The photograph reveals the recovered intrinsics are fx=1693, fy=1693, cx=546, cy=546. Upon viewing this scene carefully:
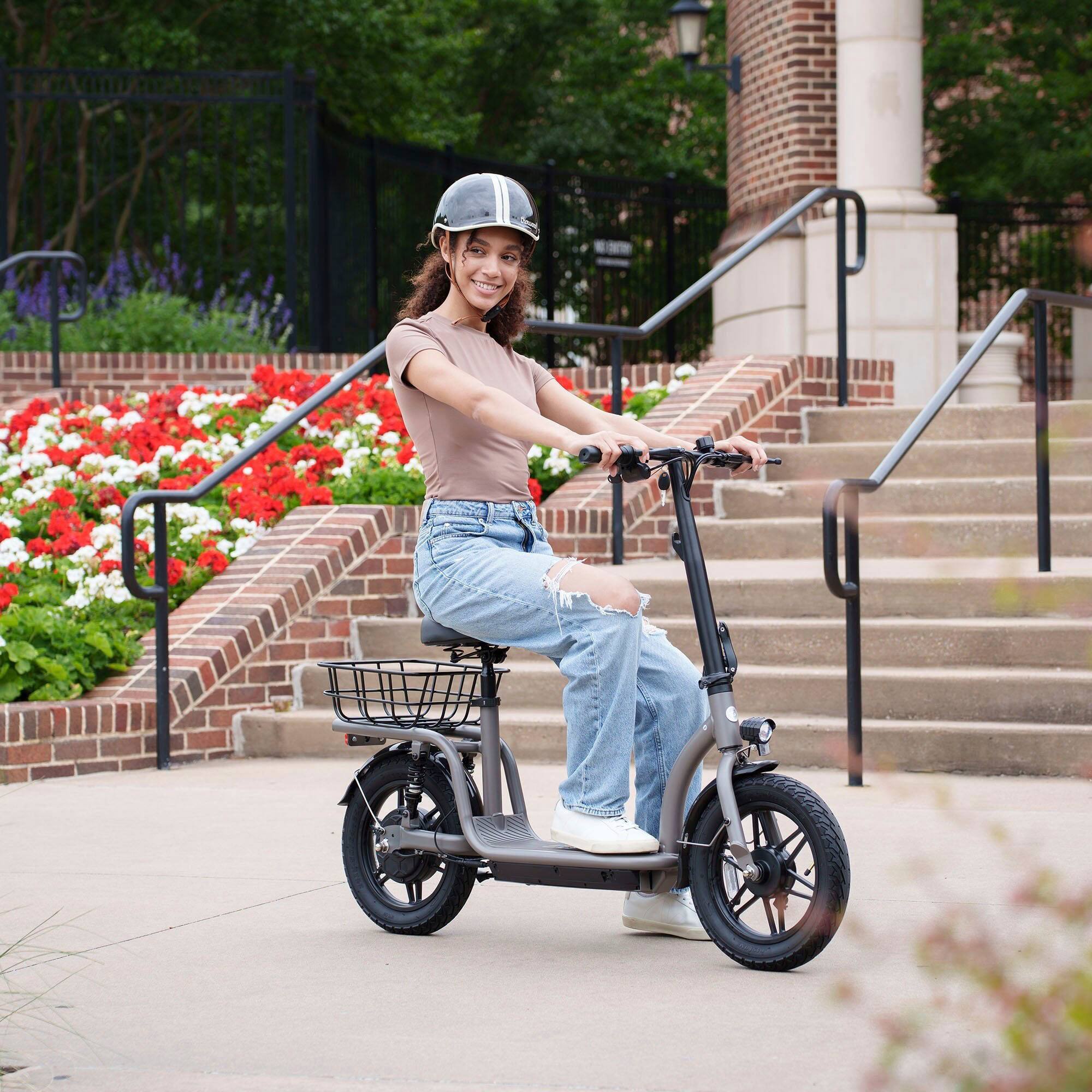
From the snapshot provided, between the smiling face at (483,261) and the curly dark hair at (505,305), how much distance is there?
3.8 inches

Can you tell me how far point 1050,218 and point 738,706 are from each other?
1395cm

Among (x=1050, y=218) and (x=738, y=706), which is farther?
(x=1050, y=218)

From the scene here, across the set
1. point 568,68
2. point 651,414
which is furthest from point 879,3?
point 568,68

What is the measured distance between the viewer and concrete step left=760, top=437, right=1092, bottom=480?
841 centimetres

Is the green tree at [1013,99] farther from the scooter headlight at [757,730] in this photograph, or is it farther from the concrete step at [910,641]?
the scooter headlight at [757,730]

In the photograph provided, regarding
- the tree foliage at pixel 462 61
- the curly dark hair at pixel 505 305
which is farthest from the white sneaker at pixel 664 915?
the tree foliage at pixel 462 61

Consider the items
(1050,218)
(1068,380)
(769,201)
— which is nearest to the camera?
(769,201)

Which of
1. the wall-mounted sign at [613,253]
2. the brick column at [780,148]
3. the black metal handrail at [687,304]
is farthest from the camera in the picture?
the wall-mounted sign at [613,253]

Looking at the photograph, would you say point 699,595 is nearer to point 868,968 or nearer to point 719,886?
point 719,886

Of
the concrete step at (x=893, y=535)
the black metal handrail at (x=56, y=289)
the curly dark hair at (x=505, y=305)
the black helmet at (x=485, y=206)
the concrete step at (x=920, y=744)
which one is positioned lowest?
the concrete step at (x=920, y=744)

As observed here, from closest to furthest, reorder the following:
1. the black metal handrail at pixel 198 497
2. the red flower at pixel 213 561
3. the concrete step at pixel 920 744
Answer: the concrete step at pixel 920 744 → the black metal handrail at pixel 198 497 → the red flower at pixel 213 561

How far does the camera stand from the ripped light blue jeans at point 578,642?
3.73 metres

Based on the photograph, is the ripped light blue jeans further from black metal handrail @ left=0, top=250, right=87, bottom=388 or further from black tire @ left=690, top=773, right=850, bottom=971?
black metal handrail @ left=0, top=250, right=87, bottom=388

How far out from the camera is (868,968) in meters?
3.72
